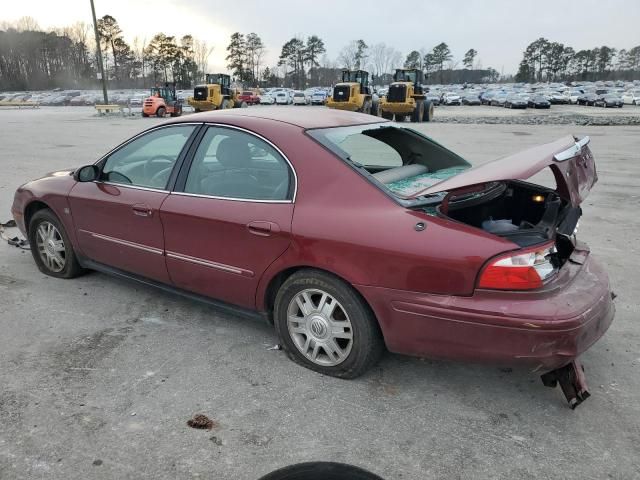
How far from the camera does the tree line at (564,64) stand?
117000 millimetres

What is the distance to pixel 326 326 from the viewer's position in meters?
2.98

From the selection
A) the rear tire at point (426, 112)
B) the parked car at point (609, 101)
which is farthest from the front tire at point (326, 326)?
the parked car at point (609, 101)

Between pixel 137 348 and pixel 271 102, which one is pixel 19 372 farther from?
pixel 271 102

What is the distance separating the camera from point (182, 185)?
138 inches

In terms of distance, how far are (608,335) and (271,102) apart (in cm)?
5126

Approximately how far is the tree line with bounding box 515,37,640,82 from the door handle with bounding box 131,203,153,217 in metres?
128

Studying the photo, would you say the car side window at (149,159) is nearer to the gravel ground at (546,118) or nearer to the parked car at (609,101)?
the gravel ground at (546,118)

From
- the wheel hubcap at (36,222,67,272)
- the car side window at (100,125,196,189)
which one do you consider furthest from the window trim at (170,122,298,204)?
the wheel hubcap at (36,222,67,272)

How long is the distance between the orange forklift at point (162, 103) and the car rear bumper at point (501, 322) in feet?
103

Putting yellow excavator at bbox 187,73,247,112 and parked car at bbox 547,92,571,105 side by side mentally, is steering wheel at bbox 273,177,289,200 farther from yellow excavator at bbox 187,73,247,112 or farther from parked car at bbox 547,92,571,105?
parked car at bbox 547,92,571,105

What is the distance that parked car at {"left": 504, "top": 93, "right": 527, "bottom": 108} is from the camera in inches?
1781

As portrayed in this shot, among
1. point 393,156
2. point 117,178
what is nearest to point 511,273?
point 393,156

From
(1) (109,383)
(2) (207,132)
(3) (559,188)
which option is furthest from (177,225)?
(3) (559,188)

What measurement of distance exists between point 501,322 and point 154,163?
2727 mm
